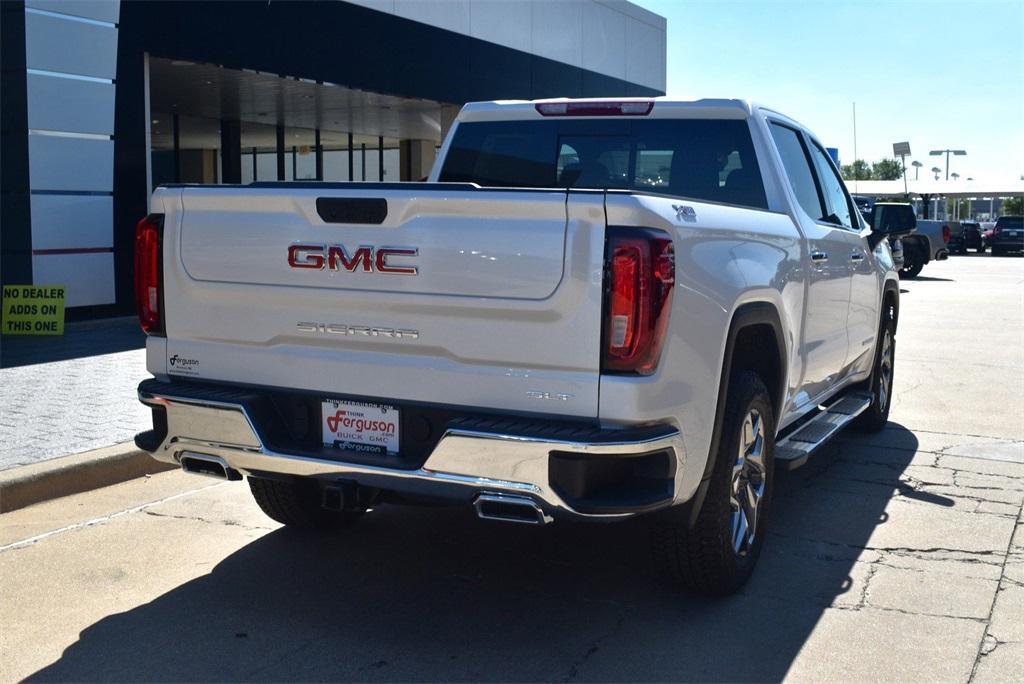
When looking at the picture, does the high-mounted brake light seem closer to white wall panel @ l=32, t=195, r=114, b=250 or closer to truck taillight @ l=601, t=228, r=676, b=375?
truck taillight @ l=601, t=228, r=676, b=375

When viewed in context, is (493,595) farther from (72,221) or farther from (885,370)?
(72,221)

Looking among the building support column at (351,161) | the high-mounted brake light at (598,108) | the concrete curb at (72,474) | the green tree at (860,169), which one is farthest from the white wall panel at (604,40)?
the green tree at (860,169)

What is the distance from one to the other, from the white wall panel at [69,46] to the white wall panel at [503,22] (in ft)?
28.0

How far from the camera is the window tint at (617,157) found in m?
5.79

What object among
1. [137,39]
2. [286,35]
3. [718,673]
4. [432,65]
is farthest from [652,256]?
[432,65]

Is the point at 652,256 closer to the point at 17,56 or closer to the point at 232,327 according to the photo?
the point at 232,327

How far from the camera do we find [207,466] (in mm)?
4543

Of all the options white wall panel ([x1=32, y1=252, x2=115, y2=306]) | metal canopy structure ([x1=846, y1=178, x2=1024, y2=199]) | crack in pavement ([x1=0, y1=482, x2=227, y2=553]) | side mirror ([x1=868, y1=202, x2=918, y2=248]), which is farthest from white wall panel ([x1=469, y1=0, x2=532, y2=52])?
metal canopy structure ([x1=846, y1=178, x2=1024, y2=199])

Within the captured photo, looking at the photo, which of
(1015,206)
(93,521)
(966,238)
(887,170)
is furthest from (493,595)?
(887,170)

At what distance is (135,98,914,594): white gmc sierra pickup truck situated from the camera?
383 centimetres

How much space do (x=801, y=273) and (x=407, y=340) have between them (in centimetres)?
222

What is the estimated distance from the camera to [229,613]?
4527mm

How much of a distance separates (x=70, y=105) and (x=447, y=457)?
10.6m

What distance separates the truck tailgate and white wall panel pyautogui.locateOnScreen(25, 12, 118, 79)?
30.0ft
